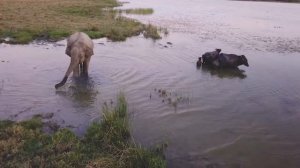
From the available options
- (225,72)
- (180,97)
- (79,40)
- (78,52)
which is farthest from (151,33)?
(180,97)

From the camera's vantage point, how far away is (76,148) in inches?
305

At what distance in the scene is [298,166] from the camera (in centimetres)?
788

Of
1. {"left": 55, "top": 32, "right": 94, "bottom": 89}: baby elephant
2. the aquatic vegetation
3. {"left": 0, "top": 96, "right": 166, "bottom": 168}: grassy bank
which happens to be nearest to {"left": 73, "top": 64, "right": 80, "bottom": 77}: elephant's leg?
{"left": 55, "top": 32, "right": 94, "bottom": 89}: baby elephant

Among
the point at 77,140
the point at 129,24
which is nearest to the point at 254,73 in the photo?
the point at 77,140

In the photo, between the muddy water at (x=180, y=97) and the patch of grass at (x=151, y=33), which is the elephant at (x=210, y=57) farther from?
the patch of grass at (x=151, y=33)

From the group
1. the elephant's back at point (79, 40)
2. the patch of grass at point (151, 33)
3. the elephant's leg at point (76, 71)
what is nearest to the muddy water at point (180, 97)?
the elephant's leg at point (76, 71)

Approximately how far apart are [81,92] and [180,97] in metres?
2.94

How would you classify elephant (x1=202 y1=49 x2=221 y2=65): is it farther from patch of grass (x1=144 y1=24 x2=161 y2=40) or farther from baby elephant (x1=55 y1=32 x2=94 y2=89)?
patch of grass (x1=144 y1=24 x2=161 y2=40)

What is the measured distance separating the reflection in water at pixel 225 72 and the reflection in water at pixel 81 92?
498 centimetres

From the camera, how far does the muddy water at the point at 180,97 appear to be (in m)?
8.61

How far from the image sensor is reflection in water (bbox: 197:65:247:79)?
15086mm

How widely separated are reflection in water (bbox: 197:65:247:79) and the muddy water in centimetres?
4

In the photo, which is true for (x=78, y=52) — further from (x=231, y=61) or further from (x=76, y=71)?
(x=231, y=61)

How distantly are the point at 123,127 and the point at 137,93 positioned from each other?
339 cm
